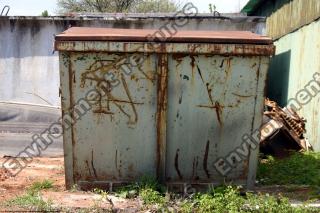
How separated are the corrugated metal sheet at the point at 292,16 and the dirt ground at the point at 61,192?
3768mm

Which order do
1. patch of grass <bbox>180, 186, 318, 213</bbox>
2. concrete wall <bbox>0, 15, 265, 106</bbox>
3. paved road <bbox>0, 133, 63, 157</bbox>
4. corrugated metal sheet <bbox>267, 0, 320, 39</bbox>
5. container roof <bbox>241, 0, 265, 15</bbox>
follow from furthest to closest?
container roof <bbox>241, 0, 265, 15</bbox>, concrete wall <bbox>0, 15, 265, 106</bbox>, corrugated metal sheet <bbox>267, 0, 320, 39</bbox>, paved road <bbox>0, 133, 63, 157</bbox>, patch of grass <bbox>180, 186, 318, 213</bbox>

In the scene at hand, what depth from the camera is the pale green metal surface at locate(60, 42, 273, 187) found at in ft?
15.2

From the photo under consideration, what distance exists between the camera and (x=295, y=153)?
7.14 meters

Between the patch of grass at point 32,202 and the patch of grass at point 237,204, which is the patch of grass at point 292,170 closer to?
the patch of grass at point 237,204

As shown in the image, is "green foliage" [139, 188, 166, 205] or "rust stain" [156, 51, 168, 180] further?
"rust stain" [156, 51, 168, 180]

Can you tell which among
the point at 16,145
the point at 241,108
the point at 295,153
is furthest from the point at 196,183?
the point at 16,145

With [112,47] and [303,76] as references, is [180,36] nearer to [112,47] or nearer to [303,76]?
[112,47]

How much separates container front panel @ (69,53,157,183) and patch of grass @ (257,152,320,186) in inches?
76.3

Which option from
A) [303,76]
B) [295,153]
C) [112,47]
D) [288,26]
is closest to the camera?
[112,47]

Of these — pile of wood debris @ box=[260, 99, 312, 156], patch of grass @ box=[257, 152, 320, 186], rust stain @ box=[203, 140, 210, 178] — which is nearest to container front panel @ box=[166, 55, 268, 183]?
rust stain @ box=[203, 140, 210, 178]

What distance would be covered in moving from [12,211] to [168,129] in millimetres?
1982

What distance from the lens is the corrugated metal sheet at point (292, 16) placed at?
7.61 m

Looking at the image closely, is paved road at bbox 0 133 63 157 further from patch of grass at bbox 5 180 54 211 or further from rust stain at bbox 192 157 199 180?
rust stain at bbox 192 157 199 180

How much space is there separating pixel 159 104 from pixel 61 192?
1.66 meters
